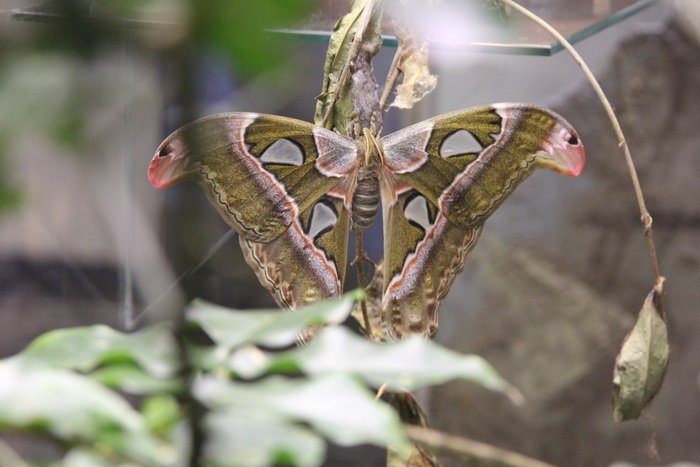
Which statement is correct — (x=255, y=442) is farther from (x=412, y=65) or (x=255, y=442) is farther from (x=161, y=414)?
(x=412, y=65)

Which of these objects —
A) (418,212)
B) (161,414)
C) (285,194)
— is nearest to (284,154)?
(285,194)

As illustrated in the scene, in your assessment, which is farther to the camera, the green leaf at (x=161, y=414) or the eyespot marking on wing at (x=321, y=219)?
the eyespot marking on wing at (x=321, y=219)

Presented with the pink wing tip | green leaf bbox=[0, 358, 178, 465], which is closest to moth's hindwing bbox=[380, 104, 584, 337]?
the pink wing tip

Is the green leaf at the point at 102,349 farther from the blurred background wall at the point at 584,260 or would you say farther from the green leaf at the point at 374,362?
the blurred background wall at the point at 584,260

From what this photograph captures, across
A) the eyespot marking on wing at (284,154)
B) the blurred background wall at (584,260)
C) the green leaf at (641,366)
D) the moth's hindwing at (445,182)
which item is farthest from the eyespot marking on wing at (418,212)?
the blurred background wall at (584,260)

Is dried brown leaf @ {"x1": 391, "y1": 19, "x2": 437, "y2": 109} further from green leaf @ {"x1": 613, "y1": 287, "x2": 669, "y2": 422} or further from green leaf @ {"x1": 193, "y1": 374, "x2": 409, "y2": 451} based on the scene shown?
green leaf @ {"x1": 193, "y1": 374, "x2": 409, "y2": 451}

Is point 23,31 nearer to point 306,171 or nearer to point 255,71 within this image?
point 255,71
